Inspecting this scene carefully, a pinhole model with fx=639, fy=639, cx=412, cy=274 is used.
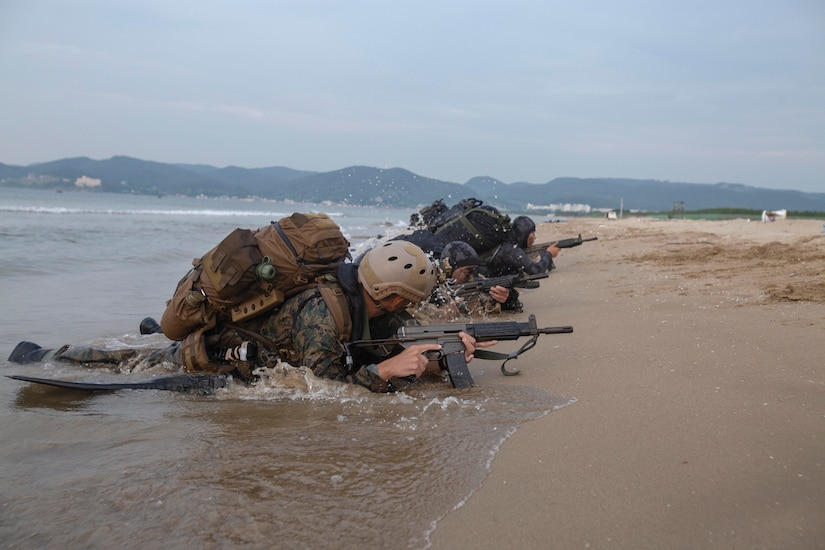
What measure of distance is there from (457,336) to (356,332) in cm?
69

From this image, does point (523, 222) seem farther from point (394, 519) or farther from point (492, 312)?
point (394, 519)

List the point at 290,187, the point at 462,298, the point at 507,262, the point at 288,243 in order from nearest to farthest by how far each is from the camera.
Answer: the point at 288,243
the point at 462,298
the point at 507,262
the point at 290,187

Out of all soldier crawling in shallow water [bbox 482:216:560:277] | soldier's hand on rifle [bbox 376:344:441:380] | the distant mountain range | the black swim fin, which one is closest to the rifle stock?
soldier's hand on rifle [bbox 376:344:441:380]

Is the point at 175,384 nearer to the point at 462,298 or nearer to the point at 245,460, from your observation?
the point at 245,460

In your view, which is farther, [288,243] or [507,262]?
[507,262]

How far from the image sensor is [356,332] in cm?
429

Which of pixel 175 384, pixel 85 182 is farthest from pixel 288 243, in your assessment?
pixel 85 182

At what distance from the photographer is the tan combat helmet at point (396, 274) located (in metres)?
4.12

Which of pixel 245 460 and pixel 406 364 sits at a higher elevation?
pixel 406 364

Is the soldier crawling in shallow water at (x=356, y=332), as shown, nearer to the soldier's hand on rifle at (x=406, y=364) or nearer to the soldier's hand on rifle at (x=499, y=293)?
the soldier's hand on rifle at (x=406, y=364)

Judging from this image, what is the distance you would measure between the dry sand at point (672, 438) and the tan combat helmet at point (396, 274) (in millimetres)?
925

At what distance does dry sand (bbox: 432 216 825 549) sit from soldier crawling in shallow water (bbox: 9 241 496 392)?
74 centimetres

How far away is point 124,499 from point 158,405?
1604 millimetres

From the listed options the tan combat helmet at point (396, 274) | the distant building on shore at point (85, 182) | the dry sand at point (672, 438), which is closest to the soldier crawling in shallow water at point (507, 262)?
the dry sand at point (672, 438)
